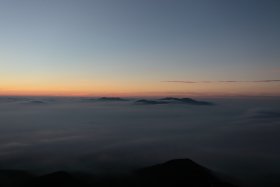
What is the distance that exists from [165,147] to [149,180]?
178ft

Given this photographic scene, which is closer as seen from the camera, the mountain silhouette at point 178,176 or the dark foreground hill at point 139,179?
the dark foreground hill at point 139,179

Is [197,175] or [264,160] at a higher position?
[197,175]

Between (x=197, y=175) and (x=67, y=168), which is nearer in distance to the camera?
(x=197, y=175)

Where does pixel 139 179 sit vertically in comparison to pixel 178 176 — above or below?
below

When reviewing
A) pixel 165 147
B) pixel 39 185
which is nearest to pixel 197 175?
pixel 39 185

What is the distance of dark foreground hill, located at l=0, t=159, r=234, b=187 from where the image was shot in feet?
160

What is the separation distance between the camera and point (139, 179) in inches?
2101

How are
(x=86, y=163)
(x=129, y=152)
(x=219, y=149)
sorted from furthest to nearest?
(x=219, y=149)
(x=129, y=152)
(x=86, y=163)

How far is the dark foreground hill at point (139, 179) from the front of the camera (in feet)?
160

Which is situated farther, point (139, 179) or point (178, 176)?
point (139, 179)

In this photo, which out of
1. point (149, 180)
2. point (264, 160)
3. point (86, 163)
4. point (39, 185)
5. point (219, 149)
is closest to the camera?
point (39, 185)

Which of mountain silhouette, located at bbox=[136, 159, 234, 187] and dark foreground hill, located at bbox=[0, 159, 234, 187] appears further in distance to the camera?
mountain silhouette, located at bbox=[136, 159, 234, 187]

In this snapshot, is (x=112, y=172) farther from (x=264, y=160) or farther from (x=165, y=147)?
(x=264, y=160)

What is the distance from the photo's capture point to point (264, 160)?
3391 inches
